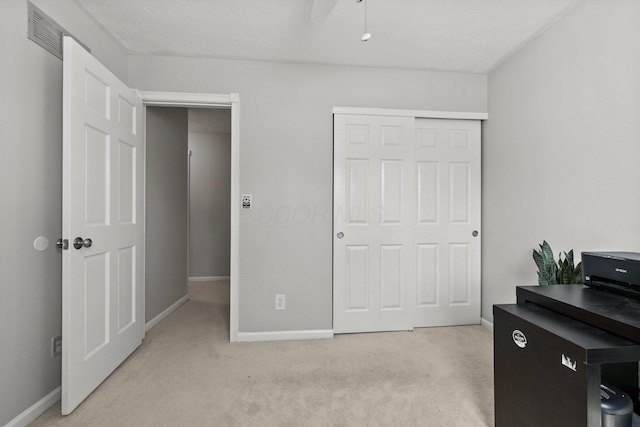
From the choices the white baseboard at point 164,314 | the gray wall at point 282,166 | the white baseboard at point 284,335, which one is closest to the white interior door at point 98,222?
the white baseboard at point 164,314

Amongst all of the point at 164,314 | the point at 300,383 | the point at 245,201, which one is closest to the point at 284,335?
the point at 300,383

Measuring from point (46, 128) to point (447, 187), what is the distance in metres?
3.05

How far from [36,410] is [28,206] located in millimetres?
1101

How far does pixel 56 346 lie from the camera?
1.83 m

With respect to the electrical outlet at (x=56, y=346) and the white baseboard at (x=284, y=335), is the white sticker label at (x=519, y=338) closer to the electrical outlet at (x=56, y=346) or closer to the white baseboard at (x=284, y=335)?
the white baseboard at (x=284, y=335)

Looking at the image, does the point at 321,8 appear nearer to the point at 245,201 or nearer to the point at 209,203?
the point at 245,201

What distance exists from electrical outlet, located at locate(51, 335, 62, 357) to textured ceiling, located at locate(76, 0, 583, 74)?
82.7 inches

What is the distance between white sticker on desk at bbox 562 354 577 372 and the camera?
1.07 meters

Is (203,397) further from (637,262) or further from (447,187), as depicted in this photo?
(447,187)

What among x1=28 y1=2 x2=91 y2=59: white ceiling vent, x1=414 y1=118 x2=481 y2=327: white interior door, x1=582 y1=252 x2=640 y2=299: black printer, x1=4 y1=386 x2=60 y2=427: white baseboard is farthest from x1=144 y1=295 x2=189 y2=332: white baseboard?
x1=582 y1=252 x2=640 y2=299: black printer

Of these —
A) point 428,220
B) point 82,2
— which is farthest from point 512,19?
point 82,2

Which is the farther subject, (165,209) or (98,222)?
(165,209)

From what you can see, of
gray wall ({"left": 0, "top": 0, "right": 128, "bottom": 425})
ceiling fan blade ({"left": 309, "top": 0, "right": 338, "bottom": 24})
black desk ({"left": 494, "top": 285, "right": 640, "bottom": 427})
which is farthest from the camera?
ceiling fan blade ({"left": 309, "top": 0, "right": 338, "bottom": 24})

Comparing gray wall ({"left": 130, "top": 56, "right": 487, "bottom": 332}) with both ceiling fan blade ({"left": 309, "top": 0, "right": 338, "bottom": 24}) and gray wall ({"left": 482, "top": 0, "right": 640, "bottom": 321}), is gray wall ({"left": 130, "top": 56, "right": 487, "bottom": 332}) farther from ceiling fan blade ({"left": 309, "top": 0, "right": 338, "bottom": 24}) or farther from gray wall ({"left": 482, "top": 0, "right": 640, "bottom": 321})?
gray wall ({"left": 482, "top": 0, "right": 640, "bottom": 321})
